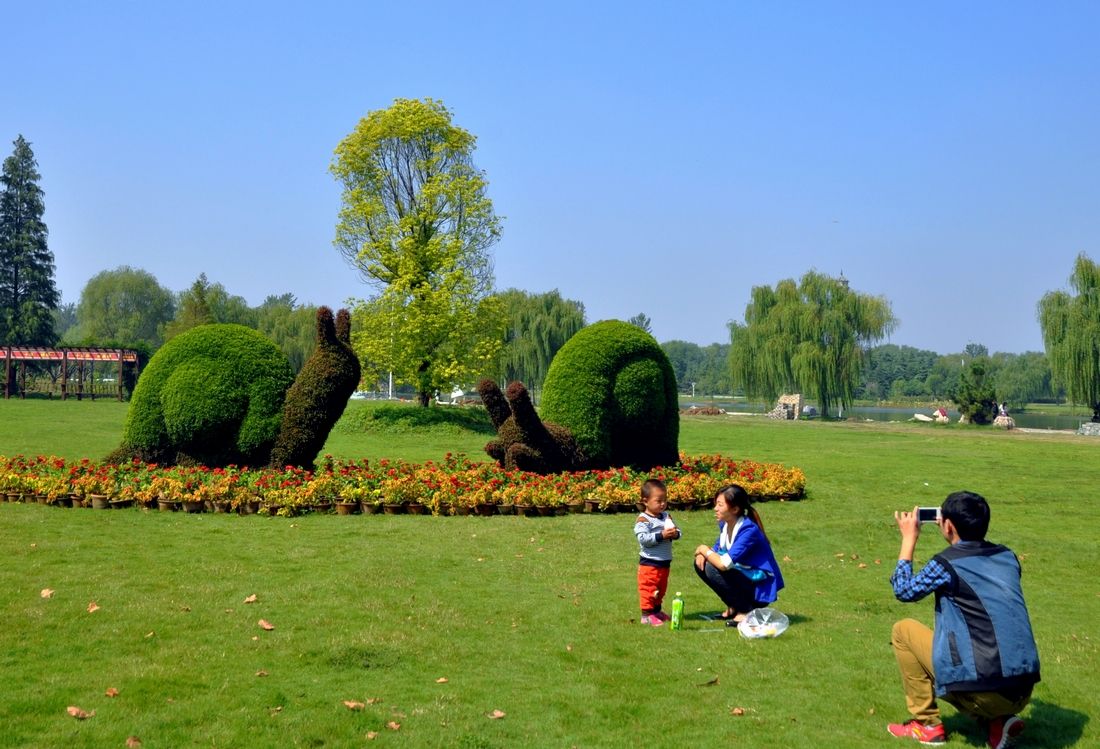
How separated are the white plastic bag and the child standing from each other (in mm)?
678

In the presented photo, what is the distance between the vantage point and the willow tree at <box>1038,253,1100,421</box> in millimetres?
35906

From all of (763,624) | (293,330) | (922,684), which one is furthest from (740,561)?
(293,330)

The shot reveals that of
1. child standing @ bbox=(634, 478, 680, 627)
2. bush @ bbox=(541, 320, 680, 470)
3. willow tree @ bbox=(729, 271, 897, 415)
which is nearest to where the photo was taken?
child standing @ bbox=(634, 478, 680, 627)

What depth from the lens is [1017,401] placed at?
8294 cm

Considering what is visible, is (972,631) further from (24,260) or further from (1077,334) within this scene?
(24,260)

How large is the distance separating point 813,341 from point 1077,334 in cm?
1181

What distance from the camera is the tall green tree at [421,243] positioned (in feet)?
96.0

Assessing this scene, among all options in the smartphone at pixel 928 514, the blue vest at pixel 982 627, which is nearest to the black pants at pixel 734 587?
the smartphone at pixel 928 514

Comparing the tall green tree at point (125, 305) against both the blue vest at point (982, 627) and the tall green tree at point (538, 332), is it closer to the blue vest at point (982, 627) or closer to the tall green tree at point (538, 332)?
the tall green tree at point (538, 332)

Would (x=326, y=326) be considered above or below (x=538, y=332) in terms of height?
below

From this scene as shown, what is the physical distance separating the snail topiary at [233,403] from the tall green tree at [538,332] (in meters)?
37.9

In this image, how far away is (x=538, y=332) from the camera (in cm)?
5272

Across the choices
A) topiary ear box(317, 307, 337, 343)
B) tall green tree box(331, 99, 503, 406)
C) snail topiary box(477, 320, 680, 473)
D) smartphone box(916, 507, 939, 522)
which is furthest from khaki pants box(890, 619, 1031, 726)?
tall green tree box(331, 99, 503, 406)

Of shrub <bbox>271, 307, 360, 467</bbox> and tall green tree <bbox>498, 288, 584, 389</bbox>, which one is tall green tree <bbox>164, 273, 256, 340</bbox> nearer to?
tall green tree <bbox>498, 288, 584, 389</bbox>
